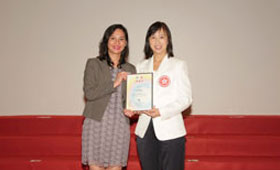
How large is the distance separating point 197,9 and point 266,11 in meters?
0.80

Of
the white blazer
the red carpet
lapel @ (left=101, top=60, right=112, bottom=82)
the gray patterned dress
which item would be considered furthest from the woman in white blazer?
the red carpet

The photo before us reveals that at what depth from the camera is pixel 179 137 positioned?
4.93 ft

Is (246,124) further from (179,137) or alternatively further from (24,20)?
(24,20)

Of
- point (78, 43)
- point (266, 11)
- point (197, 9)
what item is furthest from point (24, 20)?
point (266, 11)

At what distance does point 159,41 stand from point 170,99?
15.2 inches

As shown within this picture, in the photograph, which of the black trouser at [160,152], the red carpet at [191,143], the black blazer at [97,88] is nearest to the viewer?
the black trouser at [160,152]

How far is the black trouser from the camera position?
148 cm

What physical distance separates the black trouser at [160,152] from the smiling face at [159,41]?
490mm

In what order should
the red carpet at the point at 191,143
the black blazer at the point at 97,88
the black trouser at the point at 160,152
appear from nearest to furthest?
1. the black trouser at the point at 160,152
2. the black blazer at the point at 97,88
3. the red carpet at the point at 191,143

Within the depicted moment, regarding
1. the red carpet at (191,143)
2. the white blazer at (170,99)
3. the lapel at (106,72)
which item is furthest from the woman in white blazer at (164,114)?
the red carpet at (191,143)

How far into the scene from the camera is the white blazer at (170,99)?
1492 mm

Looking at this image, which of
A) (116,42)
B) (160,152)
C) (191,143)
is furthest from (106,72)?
(191,143)

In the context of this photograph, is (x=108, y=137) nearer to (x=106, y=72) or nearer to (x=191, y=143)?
(x=106, y=72)

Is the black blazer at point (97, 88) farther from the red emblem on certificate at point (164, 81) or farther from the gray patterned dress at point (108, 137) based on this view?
the red emblem on certificate at point (164, 81)
